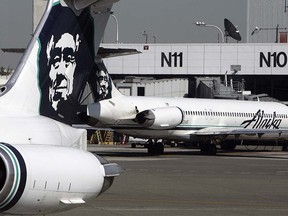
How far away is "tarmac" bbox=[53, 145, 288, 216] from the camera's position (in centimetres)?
1875

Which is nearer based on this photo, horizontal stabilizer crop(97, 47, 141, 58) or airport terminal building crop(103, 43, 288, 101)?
horizontal stabilizer crop(97, 47, 141, 58)

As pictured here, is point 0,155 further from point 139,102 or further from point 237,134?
point 237,134

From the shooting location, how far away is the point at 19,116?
10.7 m

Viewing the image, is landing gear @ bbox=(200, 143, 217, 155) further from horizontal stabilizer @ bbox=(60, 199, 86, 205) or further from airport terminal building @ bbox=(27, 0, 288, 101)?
horizontal stabilizer @ bbox=(60, 199, 86, 205)

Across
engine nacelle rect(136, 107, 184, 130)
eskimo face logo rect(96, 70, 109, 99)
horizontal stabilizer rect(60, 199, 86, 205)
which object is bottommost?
engine nacelle rect(136, 107, 184, 130)

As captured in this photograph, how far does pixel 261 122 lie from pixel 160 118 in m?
10.1

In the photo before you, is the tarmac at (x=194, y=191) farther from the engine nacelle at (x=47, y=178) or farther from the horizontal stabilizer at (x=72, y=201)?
the horizontal stabilizer at (x=72, y=201)

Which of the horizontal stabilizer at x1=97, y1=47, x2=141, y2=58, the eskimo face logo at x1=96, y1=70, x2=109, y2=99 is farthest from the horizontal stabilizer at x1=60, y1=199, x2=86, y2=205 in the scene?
the eskimo face logo at x1=96, y1=70, x2=109, y2=99

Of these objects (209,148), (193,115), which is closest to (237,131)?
(209,148)

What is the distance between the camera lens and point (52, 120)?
37.2 ft

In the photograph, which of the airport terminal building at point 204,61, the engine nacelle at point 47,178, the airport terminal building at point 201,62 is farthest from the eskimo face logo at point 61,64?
the airport terminal building at point 204,61

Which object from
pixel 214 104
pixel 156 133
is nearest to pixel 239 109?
pixel 214 104

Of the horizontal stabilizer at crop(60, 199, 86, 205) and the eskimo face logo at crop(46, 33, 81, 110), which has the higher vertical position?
the eskimo face logo at crop(46, 33, 81, 110)

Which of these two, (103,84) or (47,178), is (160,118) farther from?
(47,178)
